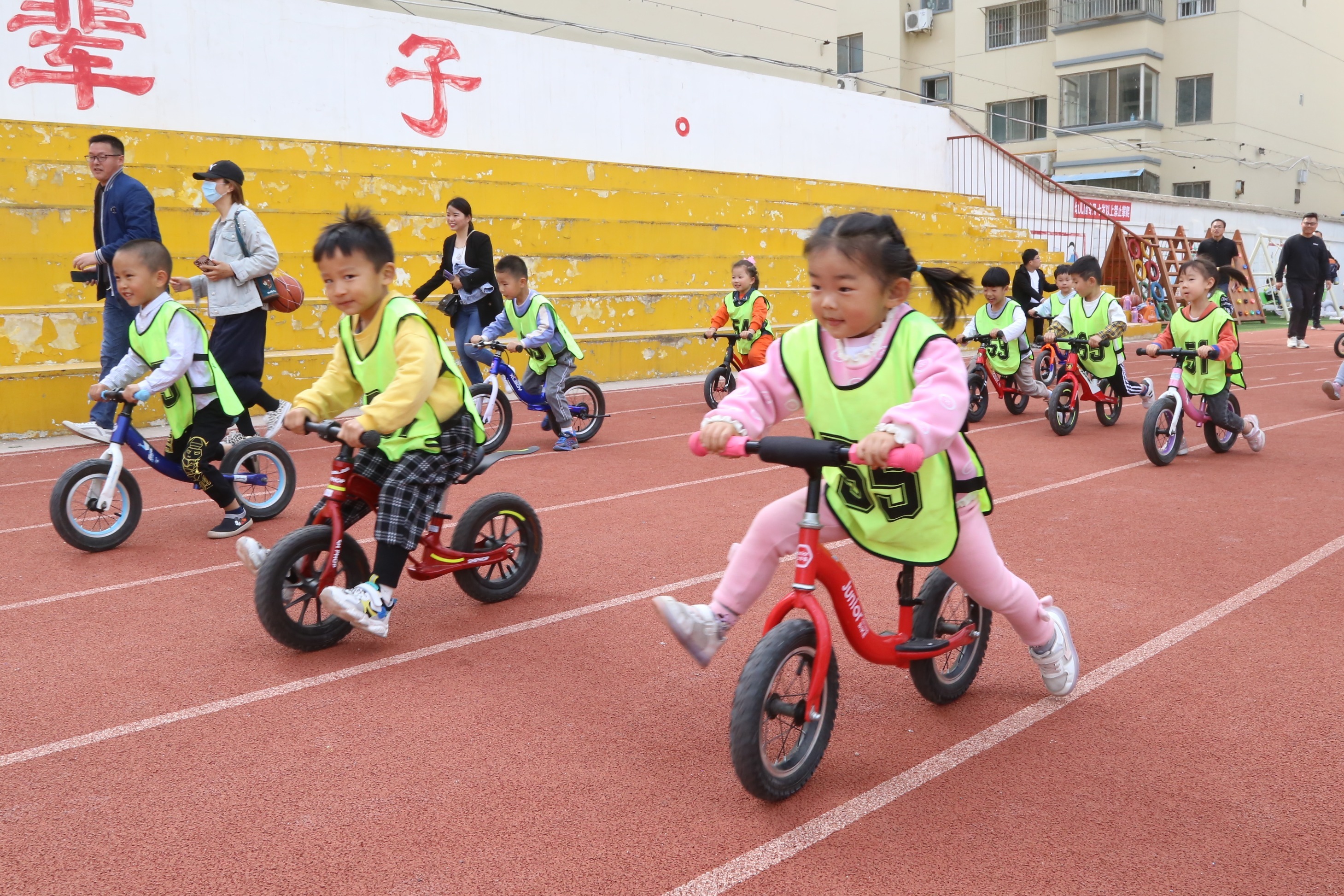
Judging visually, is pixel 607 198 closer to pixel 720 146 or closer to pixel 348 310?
pixel 720 146

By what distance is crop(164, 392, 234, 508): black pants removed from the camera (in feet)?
19.2

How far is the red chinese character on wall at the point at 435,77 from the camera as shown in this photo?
570 inches

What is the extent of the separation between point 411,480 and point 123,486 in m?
2.52

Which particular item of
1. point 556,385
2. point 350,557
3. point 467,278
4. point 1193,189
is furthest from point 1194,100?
point 350,557

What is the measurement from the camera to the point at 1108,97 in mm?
36500

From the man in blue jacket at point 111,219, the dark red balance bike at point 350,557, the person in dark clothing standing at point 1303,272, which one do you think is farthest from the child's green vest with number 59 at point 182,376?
the person in dark clothing standing at point 1303,272

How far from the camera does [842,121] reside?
20078 mm

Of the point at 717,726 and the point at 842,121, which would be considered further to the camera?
the point at 842,121

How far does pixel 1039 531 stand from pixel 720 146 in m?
13.4

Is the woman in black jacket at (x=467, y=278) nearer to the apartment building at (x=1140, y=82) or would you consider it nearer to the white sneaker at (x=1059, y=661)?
the white sneaker at (x=1059, y=661)

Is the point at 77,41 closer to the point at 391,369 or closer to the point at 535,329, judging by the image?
the point at 535,329

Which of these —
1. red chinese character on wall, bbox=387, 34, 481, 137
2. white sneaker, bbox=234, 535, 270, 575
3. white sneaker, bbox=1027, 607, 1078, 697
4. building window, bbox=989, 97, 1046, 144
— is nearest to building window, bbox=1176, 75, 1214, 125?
building window, bbox=989, 97, 1046, 144

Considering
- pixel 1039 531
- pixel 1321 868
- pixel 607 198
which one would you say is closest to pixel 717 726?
pixel 1321 868

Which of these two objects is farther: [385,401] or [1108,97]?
[1108,97]
